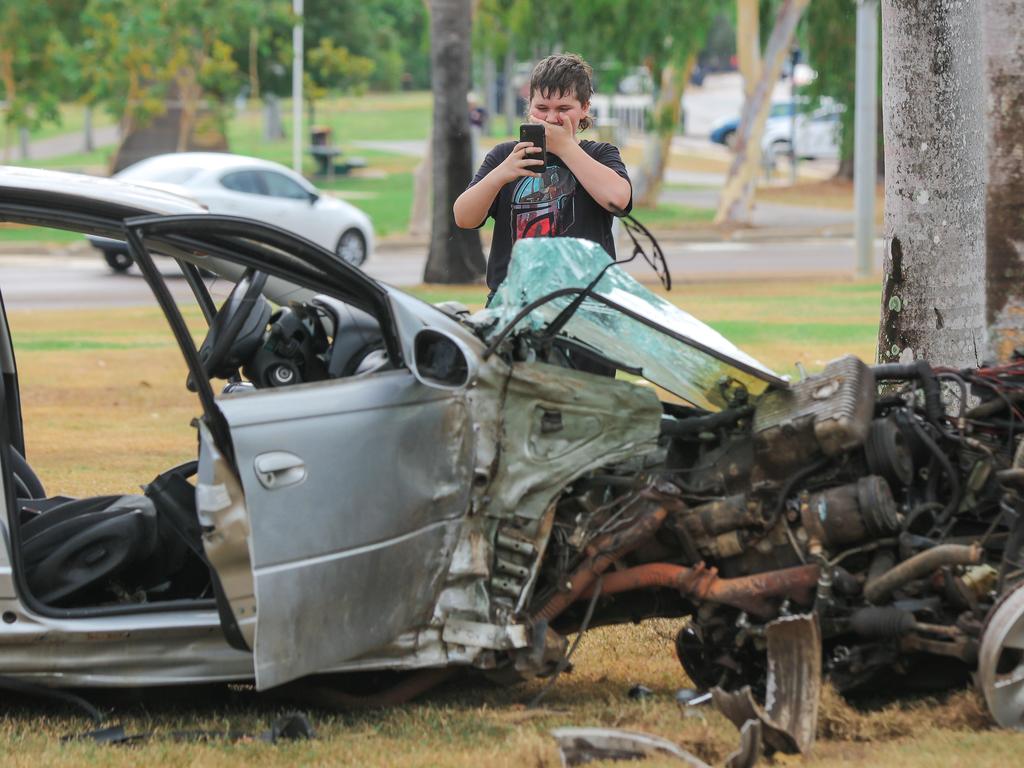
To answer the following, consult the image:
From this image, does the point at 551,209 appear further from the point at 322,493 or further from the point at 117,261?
the point at 117,261

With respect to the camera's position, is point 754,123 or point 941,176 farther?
point 754,123

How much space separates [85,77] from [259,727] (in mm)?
38581

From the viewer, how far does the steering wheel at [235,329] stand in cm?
490

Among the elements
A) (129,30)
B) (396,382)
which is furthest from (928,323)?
(129,30)

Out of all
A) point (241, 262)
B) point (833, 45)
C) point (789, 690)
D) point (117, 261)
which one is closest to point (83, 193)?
point (241, 262)

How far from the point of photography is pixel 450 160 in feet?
69.4

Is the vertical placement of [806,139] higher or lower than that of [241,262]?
higher

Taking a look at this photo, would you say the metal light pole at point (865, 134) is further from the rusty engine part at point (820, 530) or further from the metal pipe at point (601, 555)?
the metal pipe at point (601, 555)

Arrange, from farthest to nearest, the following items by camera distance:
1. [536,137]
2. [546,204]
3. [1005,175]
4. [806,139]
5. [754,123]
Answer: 1. [806,139]
2. [754,123]
3. [1005,175]
4. [546,204]
5. [536,137]

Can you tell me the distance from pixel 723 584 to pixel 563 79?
1966 millimetres

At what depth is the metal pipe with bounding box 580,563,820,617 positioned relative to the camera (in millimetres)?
4605

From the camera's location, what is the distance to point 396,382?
15.0ft

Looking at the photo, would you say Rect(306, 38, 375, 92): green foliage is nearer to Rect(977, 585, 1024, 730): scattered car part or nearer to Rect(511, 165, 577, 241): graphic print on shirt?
Rect(511, 165, 577, 241): graphic print on shirt

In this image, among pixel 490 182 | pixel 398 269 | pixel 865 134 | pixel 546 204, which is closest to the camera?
pixel 490 182
